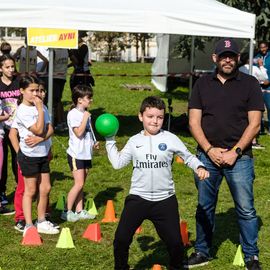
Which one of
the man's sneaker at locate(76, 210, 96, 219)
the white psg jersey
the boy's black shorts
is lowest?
the man's sneaker at locate(76, 210, 96, 219)

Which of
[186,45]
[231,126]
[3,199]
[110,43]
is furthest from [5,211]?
[110,43]

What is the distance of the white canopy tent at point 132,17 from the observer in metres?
9.45

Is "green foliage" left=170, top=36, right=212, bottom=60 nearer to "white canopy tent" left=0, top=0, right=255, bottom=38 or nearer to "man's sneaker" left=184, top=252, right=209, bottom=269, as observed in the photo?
"white canopy tent" left=0, top=0, right=255, bottom=38

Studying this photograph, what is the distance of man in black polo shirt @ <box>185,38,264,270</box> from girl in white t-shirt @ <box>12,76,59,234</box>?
151cm

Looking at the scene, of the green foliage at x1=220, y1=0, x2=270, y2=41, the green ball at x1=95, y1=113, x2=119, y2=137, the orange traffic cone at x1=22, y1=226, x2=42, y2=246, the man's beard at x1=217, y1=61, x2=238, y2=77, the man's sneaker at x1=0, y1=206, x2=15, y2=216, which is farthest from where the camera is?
the green foliage at x1=220, y1=0, x2=270, y2=41

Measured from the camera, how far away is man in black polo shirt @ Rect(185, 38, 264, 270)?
16.1ft

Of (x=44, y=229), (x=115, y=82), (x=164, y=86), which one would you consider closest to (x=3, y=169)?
(x=44, y=229)

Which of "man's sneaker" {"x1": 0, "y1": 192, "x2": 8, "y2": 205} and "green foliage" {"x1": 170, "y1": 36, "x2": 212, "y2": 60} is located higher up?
"green foliage" {"x1": 170, "y1": 36, "x2": 212, "y2": 60}

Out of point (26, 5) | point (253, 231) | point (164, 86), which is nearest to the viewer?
point (253, 231)

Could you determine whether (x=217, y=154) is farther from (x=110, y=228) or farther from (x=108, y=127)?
(x=110, y=228)

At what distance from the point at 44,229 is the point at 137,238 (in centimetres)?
96

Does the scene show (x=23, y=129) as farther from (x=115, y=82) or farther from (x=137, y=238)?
(x=115, y=82)

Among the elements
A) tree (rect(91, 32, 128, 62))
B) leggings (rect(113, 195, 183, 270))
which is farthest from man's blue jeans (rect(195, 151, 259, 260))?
tree (rect(91, 32, 128, 62))

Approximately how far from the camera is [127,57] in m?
49.1
